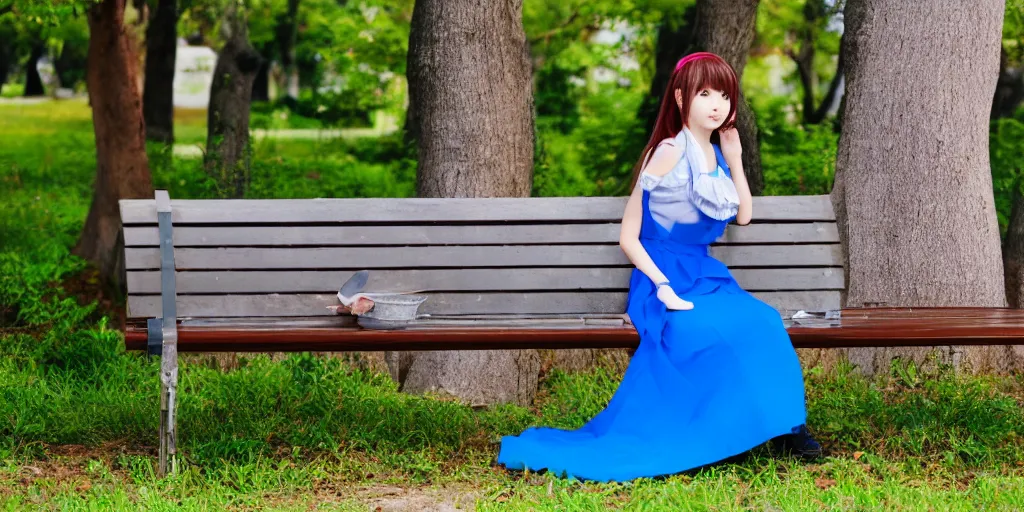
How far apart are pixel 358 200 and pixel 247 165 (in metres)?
6.38

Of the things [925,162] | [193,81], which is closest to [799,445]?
[925,162]

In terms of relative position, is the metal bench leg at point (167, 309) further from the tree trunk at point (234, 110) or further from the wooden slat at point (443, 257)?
the tree trunk at point (234, 110)

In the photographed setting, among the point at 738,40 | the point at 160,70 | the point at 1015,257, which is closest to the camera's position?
the point at 1015,257

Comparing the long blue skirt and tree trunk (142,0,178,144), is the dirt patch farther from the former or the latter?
tree trunk (142,0,178,144)

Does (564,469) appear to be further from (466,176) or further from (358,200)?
(466,176)

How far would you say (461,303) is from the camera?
4500 millimetres

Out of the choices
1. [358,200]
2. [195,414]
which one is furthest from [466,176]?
[195,414]

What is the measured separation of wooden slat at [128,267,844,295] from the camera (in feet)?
14.3

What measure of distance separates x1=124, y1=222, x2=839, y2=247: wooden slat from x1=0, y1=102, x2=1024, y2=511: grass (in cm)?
77

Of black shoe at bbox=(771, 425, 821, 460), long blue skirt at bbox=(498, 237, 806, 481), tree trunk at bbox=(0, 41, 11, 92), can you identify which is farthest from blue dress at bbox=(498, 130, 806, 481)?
tree trunk at bbox=(0, 41, 11, 92)

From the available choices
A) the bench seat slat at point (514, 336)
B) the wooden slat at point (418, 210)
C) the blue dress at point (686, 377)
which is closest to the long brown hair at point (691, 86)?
the blue dress at point (686, 377)

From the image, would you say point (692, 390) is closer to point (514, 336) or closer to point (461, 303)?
point (514, 336)

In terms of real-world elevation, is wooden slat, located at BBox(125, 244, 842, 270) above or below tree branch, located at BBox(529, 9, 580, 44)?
below

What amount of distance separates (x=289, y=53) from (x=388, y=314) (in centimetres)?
2411
